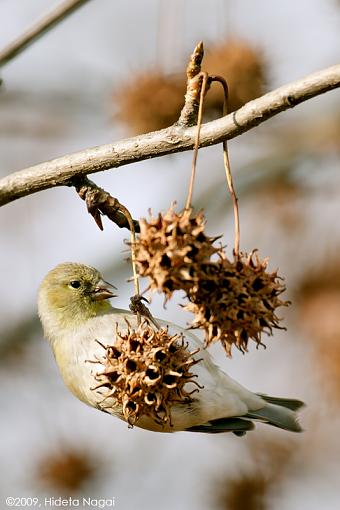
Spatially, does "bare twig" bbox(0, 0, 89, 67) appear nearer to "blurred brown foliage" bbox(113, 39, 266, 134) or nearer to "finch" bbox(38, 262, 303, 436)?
"finch" bbox(38, 262, 303, 436)

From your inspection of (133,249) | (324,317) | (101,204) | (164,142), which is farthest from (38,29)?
(324,317)

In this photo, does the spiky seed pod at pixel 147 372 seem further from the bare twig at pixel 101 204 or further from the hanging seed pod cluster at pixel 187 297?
the bare twig at pixel 101 204

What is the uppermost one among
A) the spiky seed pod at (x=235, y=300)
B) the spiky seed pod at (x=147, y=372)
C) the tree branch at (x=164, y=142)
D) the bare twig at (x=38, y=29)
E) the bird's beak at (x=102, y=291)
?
the bare twig at (x=38, y=29)

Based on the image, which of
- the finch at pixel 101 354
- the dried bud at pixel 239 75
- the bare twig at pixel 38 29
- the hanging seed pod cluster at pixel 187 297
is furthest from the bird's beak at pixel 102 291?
the dried bud at pixel 239 75

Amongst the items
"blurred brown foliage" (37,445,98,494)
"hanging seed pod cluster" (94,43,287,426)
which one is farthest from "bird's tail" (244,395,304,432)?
"blurred brown foliage" (37,445,98,494)

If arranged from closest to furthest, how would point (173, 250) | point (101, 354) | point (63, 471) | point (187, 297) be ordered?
point (173, 250) → point (187, 297) → point (101, 354) → point (63, 471)

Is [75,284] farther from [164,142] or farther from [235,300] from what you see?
[235,300]
